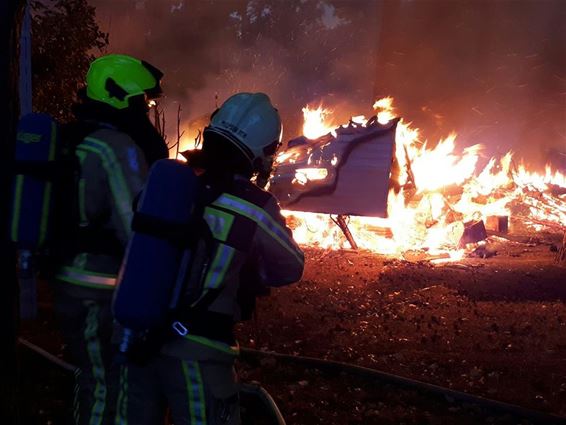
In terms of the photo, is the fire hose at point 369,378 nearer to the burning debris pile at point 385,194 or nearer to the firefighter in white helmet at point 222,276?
the firefighter in white helmet at point 222,276

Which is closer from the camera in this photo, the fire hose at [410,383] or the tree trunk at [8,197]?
the tree trunk at [8,197]

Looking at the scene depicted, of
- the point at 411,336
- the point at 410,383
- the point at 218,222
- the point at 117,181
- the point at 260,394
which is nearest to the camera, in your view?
the point at 218,222

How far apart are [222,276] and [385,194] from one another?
7484 millimetres

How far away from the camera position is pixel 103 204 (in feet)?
9.42

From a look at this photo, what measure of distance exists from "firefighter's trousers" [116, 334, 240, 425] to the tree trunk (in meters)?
0.93

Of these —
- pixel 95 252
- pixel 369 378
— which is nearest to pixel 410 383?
pixel 369 378

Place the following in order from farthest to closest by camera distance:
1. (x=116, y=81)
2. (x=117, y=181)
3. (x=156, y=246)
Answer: (x=116, y=81) < (x=117, y=181) < (x=156, y=246)

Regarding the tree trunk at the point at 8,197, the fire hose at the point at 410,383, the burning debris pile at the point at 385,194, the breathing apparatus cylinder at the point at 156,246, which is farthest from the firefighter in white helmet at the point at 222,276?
the burning debris pile at the point at 385,194

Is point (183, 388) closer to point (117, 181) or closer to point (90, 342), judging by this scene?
point (90, 342)

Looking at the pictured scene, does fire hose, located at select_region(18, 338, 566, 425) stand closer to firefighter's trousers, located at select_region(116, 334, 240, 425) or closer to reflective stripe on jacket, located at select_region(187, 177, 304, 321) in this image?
firefighter's trousers, located at select_region(116, 334, 240, 425)

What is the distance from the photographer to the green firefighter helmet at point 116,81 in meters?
3.03

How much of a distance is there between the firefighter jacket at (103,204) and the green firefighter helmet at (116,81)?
0.23 m

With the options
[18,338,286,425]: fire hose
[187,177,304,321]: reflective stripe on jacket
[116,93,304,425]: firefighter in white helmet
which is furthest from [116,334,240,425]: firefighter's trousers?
[18,338,286,425]: fire hose

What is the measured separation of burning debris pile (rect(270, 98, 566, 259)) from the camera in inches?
374
